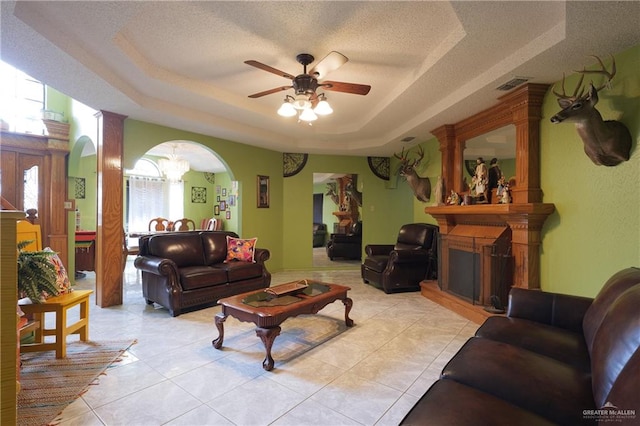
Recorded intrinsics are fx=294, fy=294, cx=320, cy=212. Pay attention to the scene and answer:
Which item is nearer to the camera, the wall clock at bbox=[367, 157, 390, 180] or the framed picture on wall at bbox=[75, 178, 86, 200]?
the framed picture on wall at bbox=[75, 178, 86, 200]

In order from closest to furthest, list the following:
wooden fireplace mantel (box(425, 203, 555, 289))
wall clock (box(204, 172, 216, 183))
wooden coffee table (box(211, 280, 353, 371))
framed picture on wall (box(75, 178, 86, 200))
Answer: wooden coffee table (box(211, 280, 353, 371)) < wooden fireplace mantel (box(425, 203, 555, 289)) < framed picture on wall (box(75, 178, 86, 200)) < wall clock (box(204, 172, 216, 183))

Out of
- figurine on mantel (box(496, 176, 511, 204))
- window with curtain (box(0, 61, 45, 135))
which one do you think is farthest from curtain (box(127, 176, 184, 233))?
figurine on mantel (box(496, 176, 511, 204))

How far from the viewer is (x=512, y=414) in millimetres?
1096

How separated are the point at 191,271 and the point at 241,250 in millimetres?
864

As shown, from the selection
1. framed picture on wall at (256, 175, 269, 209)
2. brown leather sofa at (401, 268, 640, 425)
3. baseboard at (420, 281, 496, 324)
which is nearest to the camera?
brown leather sofa at (401, 268, 640, 425)

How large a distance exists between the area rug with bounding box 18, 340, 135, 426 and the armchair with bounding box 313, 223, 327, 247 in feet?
25.1

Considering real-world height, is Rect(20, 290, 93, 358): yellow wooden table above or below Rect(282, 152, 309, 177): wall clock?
below

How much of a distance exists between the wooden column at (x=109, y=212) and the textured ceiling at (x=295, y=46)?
1.01 ft

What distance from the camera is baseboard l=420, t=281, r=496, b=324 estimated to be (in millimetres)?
3260

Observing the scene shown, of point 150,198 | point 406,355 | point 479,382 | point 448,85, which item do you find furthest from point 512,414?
point 150,198

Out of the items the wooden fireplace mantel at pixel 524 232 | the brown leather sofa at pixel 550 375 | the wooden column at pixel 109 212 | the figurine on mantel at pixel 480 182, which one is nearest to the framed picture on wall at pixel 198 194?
the wooden column at pixel 109 212

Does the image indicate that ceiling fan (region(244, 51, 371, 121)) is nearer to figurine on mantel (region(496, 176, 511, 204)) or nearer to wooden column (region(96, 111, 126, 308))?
figurine on mantel (region(496, 176, 511, 204))

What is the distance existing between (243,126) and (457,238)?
3621 millimetres

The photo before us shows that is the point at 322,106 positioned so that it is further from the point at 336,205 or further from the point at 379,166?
the point at 336,205
